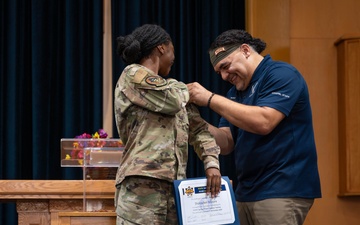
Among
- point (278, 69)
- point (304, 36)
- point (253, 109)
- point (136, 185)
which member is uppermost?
point (304, 36)

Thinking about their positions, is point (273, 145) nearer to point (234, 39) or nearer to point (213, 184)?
point (213, 184)

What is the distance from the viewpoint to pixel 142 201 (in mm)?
2268

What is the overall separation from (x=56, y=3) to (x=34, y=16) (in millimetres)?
206

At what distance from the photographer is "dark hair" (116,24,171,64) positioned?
7.91 feet

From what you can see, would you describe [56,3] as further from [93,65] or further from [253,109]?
[253,109]

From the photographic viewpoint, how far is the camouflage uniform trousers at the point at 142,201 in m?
2.27

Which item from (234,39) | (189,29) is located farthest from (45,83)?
(234,39)

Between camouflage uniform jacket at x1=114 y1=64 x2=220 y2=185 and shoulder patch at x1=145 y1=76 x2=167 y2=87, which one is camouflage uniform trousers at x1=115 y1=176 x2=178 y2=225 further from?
shoulder patch at x1=145 y1=76 x2=167 y2=87

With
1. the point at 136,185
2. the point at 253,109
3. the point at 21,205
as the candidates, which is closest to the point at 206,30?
the point at 21,205

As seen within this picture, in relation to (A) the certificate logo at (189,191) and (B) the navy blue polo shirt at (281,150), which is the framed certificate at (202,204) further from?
(B) the navy blue polo shirt at (281,150)

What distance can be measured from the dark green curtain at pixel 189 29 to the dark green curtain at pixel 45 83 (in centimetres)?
23

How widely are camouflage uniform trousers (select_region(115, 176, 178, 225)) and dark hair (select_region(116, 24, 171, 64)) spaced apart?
47 centimetres

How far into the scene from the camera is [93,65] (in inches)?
204

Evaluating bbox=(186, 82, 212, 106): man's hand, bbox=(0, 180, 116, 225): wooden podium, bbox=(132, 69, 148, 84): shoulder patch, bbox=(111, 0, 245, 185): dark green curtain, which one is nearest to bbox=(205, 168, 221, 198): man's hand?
bbox=(186, 82, 212, 106): man's hand
